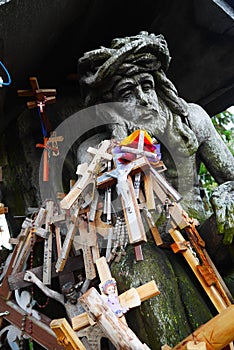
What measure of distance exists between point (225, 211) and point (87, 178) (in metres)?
0.72

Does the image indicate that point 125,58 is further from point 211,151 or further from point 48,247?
point 48,247

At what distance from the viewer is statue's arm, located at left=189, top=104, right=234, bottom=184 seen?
2.57m

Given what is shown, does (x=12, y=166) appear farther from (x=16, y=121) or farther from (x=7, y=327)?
(x=7, y=327)

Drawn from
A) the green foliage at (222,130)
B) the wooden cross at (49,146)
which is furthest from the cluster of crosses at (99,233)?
the green foliage at (222,130)

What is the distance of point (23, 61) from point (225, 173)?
4.95 ft

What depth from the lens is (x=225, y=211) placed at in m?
1.89

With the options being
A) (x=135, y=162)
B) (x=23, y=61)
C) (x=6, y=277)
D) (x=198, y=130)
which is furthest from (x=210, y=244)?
(x=23, y=61)

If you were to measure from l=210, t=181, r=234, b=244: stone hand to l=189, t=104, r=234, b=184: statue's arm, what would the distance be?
0.57 meters

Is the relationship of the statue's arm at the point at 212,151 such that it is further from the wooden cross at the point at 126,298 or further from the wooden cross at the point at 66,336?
the wooden cross at the point at 66,336

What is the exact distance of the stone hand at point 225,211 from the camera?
6.08 feet

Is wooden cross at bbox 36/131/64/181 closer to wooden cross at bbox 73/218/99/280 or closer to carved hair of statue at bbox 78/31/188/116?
carved hair of statue at bbox 78/31/188/116

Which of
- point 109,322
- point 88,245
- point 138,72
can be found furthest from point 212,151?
point 109,322

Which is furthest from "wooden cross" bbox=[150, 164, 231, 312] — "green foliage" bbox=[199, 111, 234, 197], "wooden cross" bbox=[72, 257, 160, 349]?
"green foliage" bbox=[199, 111, 234, 197]

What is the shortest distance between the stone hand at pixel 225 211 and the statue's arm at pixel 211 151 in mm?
575
